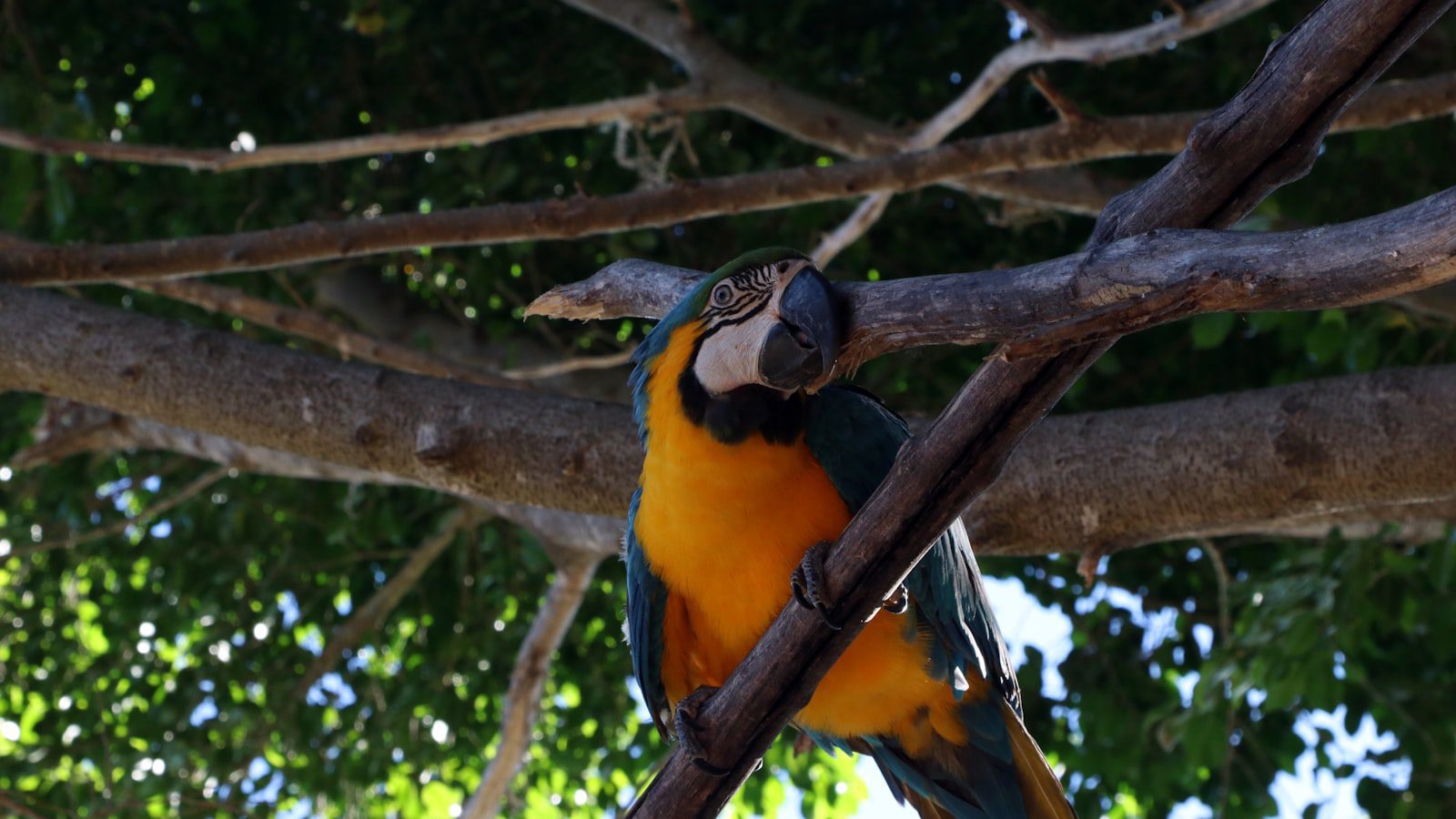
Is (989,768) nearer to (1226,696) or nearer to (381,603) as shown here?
(1226,696)

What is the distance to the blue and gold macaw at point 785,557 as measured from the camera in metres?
2.03

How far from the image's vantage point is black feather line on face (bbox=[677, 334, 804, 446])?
2.08m

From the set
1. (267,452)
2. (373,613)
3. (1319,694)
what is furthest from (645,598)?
(373,613)

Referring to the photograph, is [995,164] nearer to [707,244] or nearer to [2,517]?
[707,244]

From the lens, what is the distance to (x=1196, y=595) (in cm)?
529

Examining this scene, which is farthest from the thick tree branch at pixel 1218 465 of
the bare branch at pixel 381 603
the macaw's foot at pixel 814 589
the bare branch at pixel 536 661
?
the bare branch at pixel 381 603

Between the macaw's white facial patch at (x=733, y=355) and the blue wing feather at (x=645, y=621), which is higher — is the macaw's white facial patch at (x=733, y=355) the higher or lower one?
the higher one

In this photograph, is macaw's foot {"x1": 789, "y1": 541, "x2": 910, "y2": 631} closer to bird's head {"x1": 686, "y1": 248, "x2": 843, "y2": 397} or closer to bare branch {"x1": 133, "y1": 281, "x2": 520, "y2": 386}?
bird's head {"x1": 686, "y1": 248, "x2": 843, "y2": 397}

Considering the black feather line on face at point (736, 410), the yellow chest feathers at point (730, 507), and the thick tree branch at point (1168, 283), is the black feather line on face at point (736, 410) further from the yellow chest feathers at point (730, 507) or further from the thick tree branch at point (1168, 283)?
the thick tree branch at point (1168, 283)

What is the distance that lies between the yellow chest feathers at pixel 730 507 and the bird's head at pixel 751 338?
25 mm

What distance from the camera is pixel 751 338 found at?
1987 mm

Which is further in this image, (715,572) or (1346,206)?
(1346,206)

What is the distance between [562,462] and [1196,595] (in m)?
3.19

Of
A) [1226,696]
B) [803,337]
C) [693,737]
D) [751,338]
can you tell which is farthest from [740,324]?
[1226,696]
